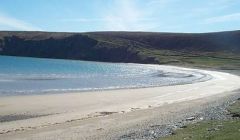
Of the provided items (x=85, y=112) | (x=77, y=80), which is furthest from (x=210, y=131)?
(x=77, y=80)

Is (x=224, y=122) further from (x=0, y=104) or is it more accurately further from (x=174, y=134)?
(x=0, y=104)

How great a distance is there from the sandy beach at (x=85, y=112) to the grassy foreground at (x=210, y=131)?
3.73 metres

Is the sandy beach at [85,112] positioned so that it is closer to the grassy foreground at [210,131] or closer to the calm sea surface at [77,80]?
the grassy foreground at [210,131]

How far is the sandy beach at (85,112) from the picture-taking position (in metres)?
25.7

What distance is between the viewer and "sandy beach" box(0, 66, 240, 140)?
25.7 m

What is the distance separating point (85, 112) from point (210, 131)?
15.3 m

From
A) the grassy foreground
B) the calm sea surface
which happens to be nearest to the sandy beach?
the grassy foreground

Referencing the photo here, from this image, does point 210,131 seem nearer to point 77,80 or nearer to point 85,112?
point 85,112

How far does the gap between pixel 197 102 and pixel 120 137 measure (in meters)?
20.2

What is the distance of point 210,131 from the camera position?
71.5 feet

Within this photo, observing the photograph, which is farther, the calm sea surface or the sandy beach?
the calm sea surface

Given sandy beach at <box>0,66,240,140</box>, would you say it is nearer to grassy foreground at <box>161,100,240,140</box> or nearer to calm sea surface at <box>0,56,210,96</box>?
grassy foreground at <box>161,100,240,140</box>

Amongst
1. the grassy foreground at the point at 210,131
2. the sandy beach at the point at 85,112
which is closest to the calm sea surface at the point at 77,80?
the sandy beach at the point at 85,112

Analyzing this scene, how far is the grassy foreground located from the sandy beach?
373 cm
